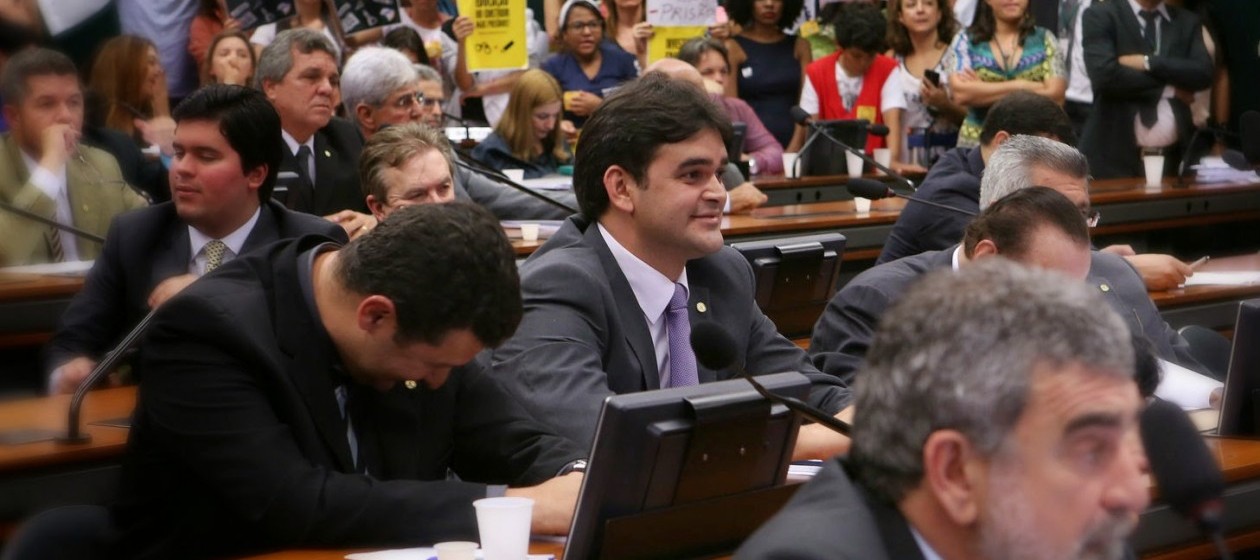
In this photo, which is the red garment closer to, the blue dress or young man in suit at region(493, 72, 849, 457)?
the blue dress

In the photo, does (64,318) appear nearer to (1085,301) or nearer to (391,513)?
(391,513)

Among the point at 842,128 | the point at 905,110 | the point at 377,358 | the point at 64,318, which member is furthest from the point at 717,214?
the point at 905,110

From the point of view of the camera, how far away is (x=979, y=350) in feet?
4.23

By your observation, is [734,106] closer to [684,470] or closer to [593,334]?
[593,334]

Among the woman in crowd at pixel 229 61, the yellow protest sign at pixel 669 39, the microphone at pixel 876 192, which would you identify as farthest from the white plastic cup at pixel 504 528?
the yellow protest sign at pixel 669 39

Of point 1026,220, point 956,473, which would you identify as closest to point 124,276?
point 1026,220

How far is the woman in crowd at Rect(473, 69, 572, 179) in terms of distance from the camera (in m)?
6.70

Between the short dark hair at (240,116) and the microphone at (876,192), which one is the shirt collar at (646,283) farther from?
the microphone at (876,192)

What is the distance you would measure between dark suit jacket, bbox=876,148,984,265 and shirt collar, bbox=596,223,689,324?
2088 millimetres

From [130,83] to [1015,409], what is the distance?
4.91 metres

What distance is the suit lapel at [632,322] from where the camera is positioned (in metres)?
2.93

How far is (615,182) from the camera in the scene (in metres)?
3.06

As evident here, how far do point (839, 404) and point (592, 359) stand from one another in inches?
23.4

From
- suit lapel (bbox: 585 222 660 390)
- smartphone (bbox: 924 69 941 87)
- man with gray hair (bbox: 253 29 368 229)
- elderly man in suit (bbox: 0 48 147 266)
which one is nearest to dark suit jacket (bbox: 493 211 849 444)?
suit lapel (bbox: 585 222 660 390)
